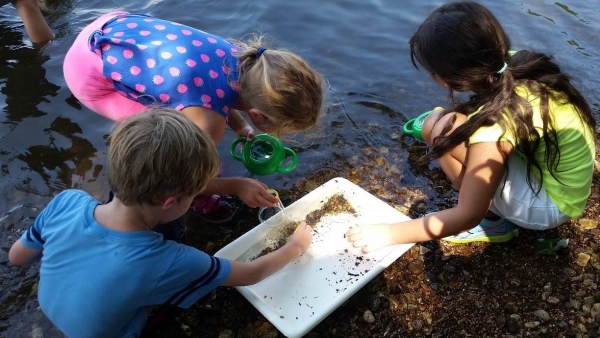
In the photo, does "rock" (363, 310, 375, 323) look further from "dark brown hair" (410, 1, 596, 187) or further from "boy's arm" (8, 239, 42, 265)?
"boy's arm" (8, 239, 42, 265)

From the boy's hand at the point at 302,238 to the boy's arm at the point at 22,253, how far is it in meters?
1.07

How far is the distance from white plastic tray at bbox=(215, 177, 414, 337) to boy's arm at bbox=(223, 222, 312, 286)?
14 centimetres

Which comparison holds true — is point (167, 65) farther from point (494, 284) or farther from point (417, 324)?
point (494, 284)

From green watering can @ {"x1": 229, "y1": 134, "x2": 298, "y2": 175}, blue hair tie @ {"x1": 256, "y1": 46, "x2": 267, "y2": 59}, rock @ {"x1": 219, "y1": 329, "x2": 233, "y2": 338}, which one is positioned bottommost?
rock @ {"x1": 219, "y1": 329, "x2": 233, "y2": 338}

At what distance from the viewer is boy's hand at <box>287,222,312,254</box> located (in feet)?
7.81

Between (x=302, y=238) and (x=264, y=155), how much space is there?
0.68 m

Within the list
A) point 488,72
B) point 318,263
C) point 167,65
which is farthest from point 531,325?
point 167,65

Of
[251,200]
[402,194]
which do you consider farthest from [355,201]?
[251,200]

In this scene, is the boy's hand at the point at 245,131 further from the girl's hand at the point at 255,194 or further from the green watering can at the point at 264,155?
the girl's hand at the point at 255,194

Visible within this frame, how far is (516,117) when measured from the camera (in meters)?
2.17

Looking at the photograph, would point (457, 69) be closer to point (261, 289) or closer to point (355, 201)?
point (355, 201)

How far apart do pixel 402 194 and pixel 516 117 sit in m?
1.04

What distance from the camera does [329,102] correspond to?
391 cm

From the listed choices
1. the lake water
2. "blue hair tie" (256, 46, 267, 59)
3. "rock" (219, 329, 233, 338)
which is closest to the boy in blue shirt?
"rock" (219, 329, 233, 338)
